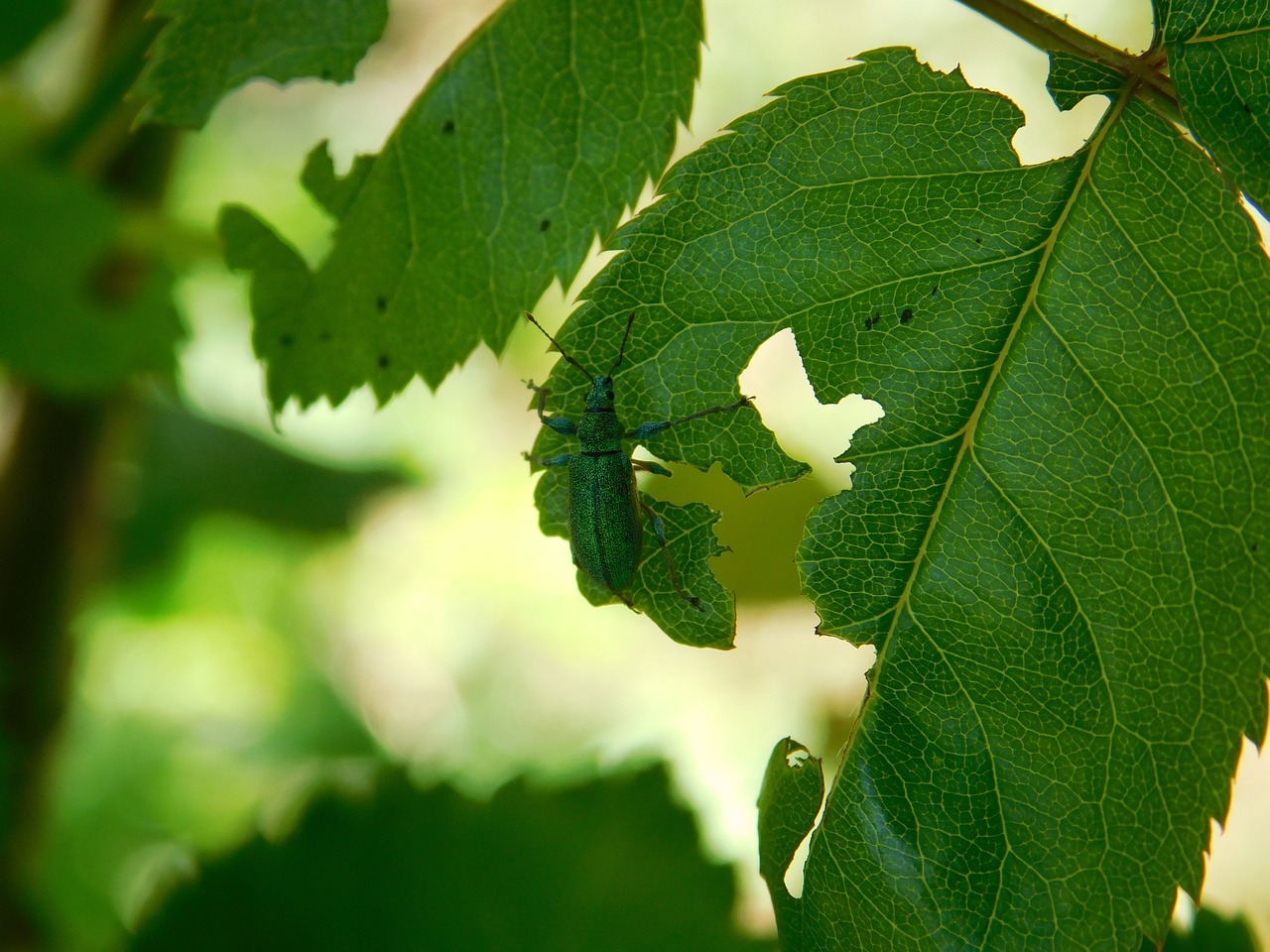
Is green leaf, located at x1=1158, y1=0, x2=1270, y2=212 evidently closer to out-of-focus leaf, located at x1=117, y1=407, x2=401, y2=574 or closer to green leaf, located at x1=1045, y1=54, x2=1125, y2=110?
green leaf, located at x1=1045, y1=54, x2=1125, y2=110

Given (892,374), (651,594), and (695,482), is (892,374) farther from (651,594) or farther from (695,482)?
(695,482)

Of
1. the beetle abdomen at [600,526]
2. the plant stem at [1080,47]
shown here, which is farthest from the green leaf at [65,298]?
the plant stem at [1080,47]

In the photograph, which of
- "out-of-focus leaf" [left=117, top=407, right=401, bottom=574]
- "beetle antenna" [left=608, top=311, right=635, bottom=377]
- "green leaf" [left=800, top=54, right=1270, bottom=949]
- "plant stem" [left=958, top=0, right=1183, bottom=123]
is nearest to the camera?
"green leaf" [left=800, top=54, right=1270, bottom=949]

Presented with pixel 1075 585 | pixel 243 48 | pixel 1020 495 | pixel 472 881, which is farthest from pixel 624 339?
pixel 472 881

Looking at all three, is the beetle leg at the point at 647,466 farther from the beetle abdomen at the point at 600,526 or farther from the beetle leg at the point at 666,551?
the beetle leg at the point at 666,551

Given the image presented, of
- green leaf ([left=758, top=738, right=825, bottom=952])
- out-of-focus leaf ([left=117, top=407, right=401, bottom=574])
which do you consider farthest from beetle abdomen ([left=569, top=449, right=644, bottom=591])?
out-of-focus leaf ([left=117, top=407, right=401, bottom=574])

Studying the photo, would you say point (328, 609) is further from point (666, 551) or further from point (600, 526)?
point (666, 551)
